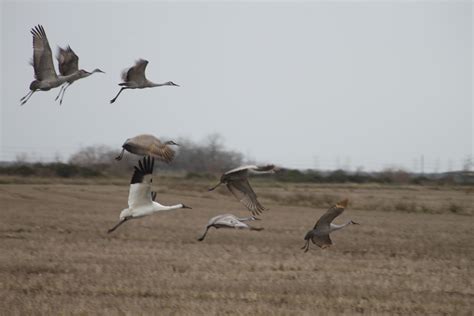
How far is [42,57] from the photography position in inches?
345

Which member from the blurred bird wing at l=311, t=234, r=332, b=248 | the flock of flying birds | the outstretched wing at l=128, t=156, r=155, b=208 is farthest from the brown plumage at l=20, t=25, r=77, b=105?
the blurred bird wing at l=311, t=234, r=332, b=248

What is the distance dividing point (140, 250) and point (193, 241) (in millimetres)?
2567

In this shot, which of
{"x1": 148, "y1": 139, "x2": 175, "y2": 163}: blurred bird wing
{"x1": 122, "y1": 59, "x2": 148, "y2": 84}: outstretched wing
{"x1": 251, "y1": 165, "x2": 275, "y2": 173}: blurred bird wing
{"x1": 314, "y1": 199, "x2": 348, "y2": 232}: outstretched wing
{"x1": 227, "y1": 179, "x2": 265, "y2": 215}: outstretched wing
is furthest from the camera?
{"x1": 227, "y1": 179, "x2": 265, "y2": 215}: outstretched wing

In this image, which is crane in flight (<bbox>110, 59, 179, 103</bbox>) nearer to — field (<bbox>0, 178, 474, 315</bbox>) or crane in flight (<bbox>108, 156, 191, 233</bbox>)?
crane in flight (<bbox>108, 156, 191, 233</bbox>)

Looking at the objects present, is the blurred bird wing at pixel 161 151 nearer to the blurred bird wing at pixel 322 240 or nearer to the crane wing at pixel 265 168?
the crane wing at pixel 265 168

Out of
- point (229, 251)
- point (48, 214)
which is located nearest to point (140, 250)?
point (229, 251)

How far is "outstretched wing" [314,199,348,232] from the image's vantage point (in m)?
8.94

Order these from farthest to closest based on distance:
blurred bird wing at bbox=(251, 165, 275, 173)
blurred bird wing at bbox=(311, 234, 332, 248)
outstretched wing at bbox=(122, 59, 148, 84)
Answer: blurred bird wing at bbox=(311, 234, 332, 248), outstretched wing at bbox=(122, 59, 148, 84), blurred bird wing at bbox=(251, 165, 275, 173)

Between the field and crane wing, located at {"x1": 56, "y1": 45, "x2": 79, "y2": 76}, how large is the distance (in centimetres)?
280

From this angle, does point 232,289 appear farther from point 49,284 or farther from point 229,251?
point 229,251

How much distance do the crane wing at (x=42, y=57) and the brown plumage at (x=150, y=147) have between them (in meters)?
1.31

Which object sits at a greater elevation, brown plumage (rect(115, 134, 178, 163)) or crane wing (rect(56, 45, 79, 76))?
crane wing (rect(56, 45, 79, 76))

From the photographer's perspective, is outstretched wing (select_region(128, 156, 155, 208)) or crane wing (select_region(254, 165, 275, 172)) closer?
crane wing (select_region(254, 165, 275, 172))

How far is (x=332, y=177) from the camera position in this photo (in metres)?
47.3
